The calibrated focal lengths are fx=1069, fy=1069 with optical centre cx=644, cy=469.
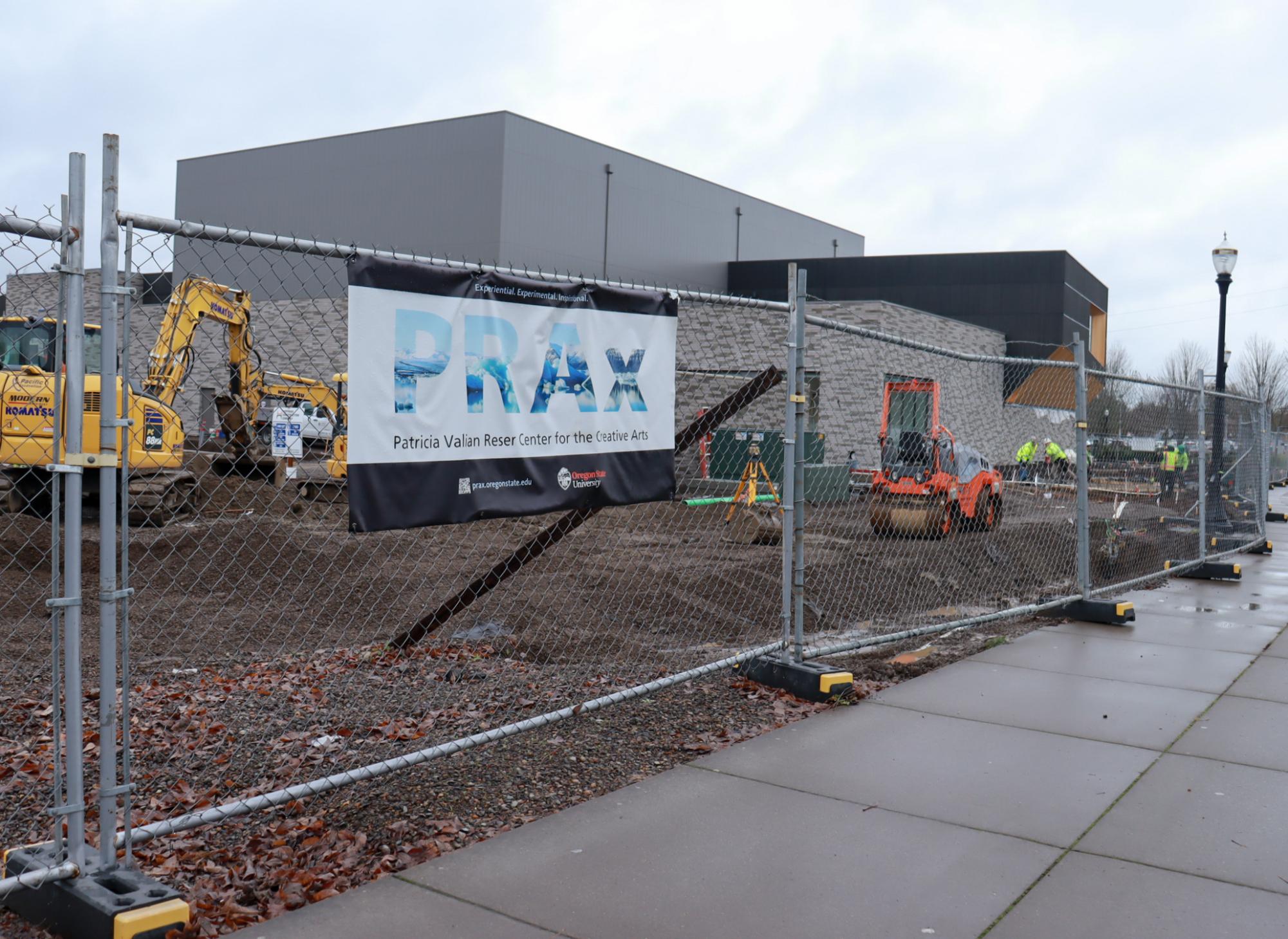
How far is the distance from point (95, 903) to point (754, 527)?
15476mm

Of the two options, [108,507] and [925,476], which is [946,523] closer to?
[925,476]

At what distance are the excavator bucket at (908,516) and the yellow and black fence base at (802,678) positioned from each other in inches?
282

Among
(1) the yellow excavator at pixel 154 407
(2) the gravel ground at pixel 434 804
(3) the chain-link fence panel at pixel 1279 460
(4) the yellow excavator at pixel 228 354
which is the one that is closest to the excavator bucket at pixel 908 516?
(1) the yellow excavator at pixel 154 407

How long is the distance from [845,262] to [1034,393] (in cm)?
1023

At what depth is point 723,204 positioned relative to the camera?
4709 centimetres

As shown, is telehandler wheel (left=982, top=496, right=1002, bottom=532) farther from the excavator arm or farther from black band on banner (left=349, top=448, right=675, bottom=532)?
the excavator arm

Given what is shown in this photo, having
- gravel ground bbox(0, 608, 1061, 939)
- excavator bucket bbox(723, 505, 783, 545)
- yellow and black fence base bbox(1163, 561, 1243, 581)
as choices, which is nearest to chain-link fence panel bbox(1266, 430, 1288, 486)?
excavator bucket bbox(723, 505, 783, 545)

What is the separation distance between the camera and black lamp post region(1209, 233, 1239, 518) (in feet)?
49.6

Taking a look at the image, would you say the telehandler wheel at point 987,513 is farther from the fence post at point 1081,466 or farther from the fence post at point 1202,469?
the fence post at point 1081,466

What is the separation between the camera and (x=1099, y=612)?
30.1 ft

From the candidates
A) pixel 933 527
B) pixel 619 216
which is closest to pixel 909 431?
pixel 933 527

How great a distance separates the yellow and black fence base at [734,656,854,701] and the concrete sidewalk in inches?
7.6

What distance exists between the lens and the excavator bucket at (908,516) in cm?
1394

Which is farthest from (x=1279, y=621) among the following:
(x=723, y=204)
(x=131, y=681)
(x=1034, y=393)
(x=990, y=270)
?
(x=723, y=204)
